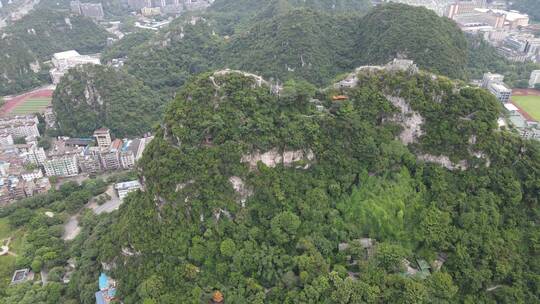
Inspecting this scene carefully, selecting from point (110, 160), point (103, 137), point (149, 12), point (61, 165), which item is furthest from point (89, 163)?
point (149, 12)

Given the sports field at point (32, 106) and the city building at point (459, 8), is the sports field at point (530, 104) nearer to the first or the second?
the city building at point (459, 8)

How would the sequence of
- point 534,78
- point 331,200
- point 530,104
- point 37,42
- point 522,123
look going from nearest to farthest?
A: point 331,200 < point 522,123 < point 530,104 < point 534,78 < point 37,42

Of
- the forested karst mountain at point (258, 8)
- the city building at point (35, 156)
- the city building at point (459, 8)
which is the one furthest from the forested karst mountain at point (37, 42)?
the city building at point (459, 8)

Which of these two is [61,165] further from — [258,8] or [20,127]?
[258,8]

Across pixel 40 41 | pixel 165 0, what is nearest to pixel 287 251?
pixel 40 41

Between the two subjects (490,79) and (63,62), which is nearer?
(490,79)

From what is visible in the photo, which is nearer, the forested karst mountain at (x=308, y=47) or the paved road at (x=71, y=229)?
the paved road at (x=71, y=229)

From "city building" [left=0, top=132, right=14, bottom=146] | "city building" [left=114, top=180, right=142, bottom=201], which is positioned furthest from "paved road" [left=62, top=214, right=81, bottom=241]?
"city building" [left=0, top=132, right=14, bottom=146]
